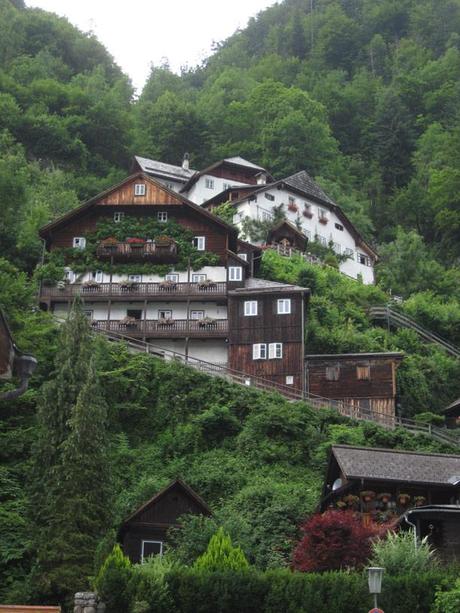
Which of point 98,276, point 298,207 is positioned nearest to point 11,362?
point 98,276

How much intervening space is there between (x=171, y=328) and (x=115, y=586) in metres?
29.2

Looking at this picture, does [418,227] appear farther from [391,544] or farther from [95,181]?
[391,544]

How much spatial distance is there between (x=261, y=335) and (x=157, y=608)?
Result: 28.3 m

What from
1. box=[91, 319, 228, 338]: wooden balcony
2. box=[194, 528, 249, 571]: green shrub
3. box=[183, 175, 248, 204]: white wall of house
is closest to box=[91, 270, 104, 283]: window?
box=[91, 319, 228, 338]: wooden balcony

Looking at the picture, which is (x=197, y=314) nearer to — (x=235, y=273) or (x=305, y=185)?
(x=235, y=273)

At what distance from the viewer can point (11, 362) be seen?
12.2m

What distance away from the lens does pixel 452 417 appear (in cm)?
5141

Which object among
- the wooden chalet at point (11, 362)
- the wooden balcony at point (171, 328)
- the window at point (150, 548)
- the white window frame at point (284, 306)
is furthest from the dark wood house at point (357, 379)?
the wooden chalet at point (11, 362)

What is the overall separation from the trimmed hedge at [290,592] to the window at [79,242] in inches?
1414

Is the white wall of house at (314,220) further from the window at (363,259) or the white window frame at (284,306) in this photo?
the white window frame at (284,306)

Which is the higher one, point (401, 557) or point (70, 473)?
point (70, 473)

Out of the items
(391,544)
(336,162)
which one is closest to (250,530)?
(391,544)

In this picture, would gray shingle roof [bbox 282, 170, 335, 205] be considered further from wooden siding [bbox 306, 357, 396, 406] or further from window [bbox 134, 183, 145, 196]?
wooden siding [bbox 306, 357, 396, 406]

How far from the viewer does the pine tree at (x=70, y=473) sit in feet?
107
